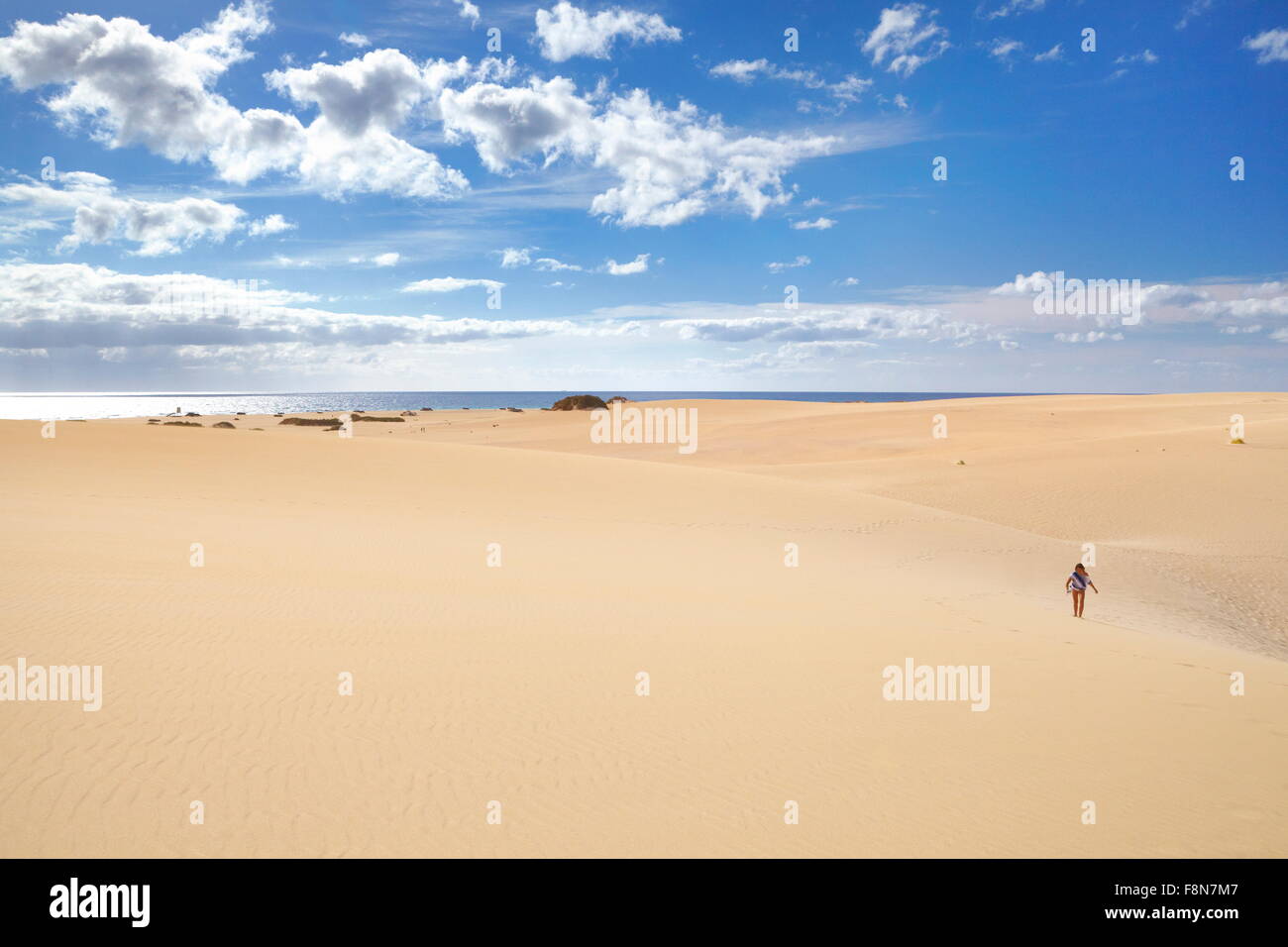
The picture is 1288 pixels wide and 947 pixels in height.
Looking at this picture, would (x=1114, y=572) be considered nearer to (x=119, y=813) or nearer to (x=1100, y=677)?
(x=1100, y=677)

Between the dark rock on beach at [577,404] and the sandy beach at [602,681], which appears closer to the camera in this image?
the sandy beach at [602,681]

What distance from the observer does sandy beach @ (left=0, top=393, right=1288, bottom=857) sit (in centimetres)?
491

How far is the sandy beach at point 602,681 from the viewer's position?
4.91m

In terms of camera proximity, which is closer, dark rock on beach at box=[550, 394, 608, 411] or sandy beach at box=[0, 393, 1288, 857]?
sandy beach at box=[0, 393, 1288, 857]

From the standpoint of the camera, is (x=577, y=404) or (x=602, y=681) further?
(x=577, y=404)

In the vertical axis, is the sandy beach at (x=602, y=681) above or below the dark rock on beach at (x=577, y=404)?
below

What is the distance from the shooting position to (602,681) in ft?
24.5

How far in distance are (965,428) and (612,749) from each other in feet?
153

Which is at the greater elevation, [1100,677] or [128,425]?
[128,425]

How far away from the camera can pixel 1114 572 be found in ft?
58.0

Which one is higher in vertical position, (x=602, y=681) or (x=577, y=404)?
(x=577, y=404)

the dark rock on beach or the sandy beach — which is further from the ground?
the dark rock on beach

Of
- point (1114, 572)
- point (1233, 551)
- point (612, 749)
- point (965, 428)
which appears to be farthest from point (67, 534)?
point (965, 428)
